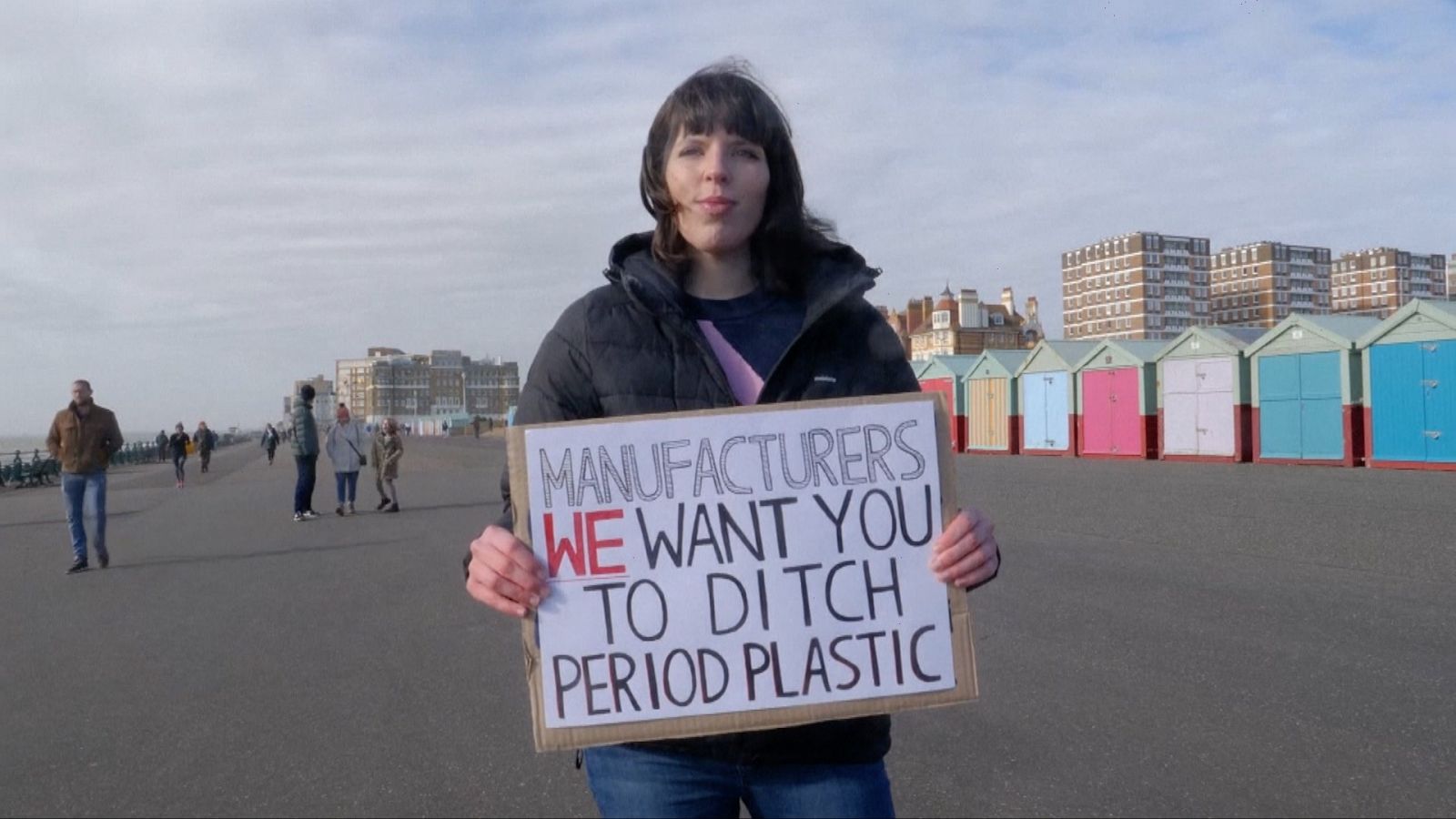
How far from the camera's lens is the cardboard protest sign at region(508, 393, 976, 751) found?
212 cm

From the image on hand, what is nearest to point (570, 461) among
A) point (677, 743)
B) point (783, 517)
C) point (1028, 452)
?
point (783, 517)

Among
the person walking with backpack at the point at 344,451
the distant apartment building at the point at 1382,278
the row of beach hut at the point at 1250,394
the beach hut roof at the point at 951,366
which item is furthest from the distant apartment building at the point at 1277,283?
the person walking with backpack at the point at 344,451

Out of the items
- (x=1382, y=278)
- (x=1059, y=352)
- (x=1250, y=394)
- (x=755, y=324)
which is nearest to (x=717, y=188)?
(x=755, y=324)

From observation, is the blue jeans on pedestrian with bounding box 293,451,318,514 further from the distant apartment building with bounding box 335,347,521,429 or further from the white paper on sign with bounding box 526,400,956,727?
the distant apartment building with bounding box 335,347,521,429

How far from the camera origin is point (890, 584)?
2.18 metres

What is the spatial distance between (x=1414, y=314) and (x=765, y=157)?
24656 mm

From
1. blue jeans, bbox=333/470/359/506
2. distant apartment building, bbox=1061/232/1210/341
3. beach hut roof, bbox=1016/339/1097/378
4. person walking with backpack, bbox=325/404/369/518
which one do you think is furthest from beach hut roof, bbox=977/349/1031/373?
distant apartment building, bbox=1061/232/1210/341

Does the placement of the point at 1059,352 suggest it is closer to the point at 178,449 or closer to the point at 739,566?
the point at 178,449

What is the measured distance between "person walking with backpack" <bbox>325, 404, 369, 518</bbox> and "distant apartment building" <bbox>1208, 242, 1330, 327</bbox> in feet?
359

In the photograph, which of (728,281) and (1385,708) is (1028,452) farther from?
(728,281)

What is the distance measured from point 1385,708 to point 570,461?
472 cm

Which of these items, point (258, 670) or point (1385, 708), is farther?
point (258, 670)

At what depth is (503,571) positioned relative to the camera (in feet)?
6.70

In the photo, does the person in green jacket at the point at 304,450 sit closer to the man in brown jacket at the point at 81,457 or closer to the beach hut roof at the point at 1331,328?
the man in brown jacket at the point at 81,457
